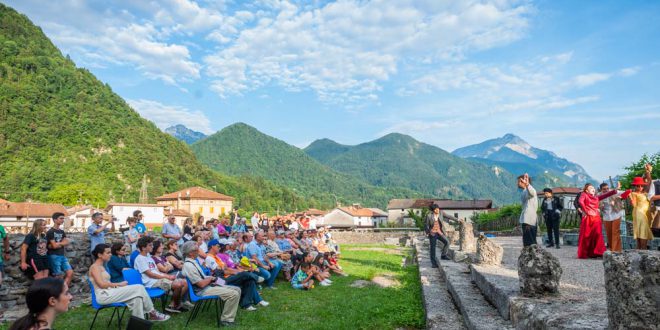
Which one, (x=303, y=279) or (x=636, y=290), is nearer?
(x=636, y=290)

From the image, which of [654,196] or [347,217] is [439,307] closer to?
[654,196]

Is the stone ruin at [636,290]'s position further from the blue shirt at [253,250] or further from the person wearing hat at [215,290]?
the blue shirt at [253,250]

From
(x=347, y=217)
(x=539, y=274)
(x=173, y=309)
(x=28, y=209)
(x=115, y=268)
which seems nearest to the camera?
(x=539, y=274)

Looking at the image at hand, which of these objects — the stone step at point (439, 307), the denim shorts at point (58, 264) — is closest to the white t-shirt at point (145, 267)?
the denim shorts at point (58, 264)

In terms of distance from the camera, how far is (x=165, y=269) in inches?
287

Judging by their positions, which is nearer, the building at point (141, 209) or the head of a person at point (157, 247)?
the head of a person at point (157, 247)

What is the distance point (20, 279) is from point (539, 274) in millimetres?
8997

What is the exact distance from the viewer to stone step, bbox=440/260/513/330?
4141 millimetres

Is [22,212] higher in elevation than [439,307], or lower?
higher

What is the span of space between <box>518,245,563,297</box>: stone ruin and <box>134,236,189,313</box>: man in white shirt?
5349 mm

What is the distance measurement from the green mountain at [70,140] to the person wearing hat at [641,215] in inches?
2513

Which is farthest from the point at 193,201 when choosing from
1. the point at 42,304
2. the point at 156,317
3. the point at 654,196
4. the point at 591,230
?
the point at 42,304

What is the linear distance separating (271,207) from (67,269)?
3872 inches

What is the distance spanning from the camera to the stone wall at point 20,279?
745 cm
